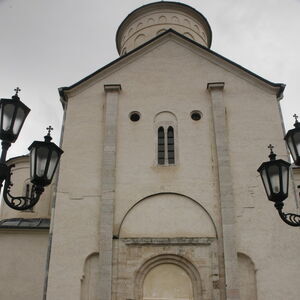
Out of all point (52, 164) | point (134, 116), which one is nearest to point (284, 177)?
point (52, 164)

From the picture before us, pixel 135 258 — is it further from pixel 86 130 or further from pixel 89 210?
pixel 86 130

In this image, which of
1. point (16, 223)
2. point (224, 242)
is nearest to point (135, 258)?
point (224, 242)

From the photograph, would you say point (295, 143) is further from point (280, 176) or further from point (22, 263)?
point (22, 263)

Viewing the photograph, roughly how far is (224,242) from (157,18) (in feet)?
46.0

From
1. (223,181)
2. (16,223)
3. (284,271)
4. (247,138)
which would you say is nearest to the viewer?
(284,271)

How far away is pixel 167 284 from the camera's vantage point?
11398mm

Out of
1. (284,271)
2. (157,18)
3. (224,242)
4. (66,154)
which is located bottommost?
(284,271)

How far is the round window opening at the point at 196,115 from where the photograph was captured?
44.8ft

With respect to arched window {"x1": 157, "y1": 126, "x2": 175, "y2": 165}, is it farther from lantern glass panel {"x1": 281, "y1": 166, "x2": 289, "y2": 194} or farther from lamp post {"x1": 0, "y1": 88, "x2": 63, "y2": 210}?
lamp post {"x1": 0, "y1": 88, "x2": 63, "y2": 210}

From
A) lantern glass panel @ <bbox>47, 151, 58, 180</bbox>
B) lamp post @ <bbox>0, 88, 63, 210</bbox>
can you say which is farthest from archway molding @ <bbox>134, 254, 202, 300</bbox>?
lantern glass panel @ <bbox>47, 151, 58, 180</bbox>

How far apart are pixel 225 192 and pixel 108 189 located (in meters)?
3.74

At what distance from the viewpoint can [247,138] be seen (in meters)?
13.0

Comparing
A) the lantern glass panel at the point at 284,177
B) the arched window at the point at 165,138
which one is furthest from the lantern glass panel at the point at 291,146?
the arched window at the point at 165,138

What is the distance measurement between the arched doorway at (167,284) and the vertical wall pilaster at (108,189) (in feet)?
3.99
